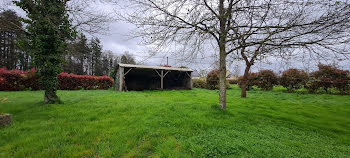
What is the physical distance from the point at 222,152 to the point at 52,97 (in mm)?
6398

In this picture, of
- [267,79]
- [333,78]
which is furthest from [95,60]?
[333,78]

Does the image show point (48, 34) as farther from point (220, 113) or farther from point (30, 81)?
point (30, 81)

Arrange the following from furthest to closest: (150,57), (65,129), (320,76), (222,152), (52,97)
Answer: (320,76) → (52,97) → (150,57) → (65,129) → (222,152)

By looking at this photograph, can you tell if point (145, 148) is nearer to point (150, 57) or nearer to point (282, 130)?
point (150, 57)

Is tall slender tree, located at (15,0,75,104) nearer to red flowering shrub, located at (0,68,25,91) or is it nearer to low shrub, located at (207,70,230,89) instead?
red flowering shrub, located at (0,68,25,91)

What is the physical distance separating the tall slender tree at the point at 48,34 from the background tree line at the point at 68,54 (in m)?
0.31

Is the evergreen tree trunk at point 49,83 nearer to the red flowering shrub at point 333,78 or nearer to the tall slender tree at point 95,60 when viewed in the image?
the red flowering shrub at point 333,78

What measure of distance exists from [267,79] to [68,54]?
51.4 ft

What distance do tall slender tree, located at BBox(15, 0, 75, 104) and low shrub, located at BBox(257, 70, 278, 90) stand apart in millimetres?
15123

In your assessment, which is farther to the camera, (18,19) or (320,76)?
(320,76)

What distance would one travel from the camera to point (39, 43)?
14.8ft

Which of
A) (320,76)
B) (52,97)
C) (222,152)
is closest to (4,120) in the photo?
(52,97)

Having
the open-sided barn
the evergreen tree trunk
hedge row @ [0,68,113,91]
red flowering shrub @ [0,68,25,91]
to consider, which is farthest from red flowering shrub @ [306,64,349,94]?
red flowering shrub @ [0,68,25,91]

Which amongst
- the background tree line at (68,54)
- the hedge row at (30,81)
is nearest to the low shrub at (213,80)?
the background tree line at (68,54)
